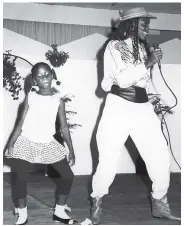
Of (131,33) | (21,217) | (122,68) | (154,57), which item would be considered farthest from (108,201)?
(131,33)

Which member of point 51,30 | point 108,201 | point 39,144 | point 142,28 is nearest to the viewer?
point 39,144

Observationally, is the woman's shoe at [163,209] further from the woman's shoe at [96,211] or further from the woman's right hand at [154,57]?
the woman's right hand at [154,57]

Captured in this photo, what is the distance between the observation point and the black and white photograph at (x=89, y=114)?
2793 millimetres

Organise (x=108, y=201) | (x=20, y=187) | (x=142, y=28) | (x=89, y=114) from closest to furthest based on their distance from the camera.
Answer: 1. (x=20, y=187)
2. (x=142, y=28)
3. (x=108, y=201)
4. (x=89, y=114)

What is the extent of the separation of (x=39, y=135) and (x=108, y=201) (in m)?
1.42

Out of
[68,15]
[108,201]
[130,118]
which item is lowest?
[108,201]

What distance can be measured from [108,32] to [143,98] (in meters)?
3.36

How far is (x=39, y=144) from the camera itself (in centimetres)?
276

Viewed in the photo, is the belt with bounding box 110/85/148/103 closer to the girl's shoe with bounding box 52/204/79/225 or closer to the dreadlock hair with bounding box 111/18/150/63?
the dreadlock hair with bounding box 111/18/150/63

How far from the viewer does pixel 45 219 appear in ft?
9.65

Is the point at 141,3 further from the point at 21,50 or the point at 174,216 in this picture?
the point at 174,216

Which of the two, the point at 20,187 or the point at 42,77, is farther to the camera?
the point at 42,77

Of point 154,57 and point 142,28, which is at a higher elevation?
point 142,28

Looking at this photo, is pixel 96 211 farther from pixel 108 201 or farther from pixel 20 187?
pixel 108 201
